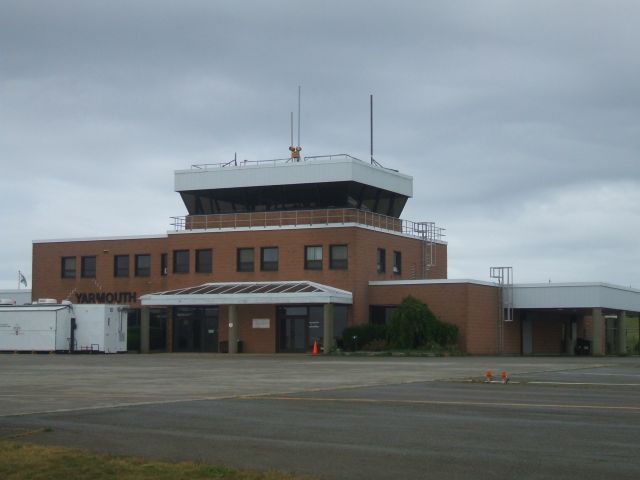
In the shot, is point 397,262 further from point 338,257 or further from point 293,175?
point 293,175

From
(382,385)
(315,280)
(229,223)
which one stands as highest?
(229,223)

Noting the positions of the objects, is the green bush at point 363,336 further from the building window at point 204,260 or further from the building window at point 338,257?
the building window at point 204,260

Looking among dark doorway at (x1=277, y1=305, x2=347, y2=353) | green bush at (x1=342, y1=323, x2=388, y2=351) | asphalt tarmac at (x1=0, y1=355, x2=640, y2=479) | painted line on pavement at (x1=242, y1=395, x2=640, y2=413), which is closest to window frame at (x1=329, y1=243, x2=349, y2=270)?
dark doorway at (x1=277, y1=305, x2=347, y2=353)

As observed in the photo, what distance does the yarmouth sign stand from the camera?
61656mm

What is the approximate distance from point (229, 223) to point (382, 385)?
113ft

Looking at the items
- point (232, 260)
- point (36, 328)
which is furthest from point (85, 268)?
point (232, 260)

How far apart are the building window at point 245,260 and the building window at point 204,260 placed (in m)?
1.96

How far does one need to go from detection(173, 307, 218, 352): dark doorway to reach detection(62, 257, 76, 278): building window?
31.3 feet

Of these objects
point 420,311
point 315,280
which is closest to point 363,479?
point 420,311

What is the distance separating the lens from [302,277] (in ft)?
182

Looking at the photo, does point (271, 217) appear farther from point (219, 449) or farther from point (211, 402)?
point (219, 449)

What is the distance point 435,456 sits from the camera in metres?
11.5

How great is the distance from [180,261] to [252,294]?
871cm

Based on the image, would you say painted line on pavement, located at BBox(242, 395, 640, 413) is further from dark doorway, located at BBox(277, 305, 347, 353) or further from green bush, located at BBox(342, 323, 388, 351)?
dark doorway, located at BBox(277, 305, 347, 353)
